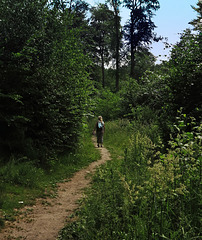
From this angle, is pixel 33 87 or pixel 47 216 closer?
pixel 47 216

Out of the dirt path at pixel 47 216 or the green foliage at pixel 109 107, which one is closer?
the dirt path at pixel 47 216

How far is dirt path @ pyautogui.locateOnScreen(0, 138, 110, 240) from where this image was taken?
450 cm

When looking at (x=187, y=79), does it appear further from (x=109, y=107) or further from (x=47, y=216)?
(x=109, y=107)

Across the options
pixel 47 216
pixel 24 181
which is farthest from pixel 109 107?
pixel 47 216

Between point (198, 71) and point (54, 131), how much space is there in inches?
222

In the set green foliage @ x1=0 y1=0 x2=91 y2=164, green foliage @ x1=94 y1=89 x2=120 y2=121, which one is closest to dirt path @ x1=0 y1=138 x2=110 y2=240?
green foliage @ x1=0 y1=0 x2=91 y2=164

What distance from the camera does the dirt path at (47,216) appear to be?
14.8ft

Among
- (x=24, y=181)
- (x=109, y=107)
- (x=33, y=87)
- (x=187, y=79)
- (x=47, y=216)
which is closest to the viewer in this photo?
(x=47, y=216)

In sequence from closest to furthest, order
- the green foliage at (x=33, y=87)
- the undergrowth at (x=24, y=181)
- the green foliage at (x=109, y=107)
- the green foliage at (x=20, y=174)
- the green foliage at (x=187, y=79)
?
the undergrowth at (x=24, y=181) → the green foliage at (x=20, y=174) → the green foliage at (x=187, y=79) → the green foliage at (x=33, y=87) → the green foliage at (x=109, y=107)

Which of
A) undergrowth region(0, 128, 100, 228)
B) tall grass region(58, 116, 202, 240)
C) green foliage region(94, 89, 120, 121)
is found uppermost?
green foliage region(94, 89, 120, 121)

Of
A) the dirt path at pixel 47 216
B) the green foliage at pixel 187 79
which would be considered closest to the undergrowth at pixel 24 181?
the dirt path at pixel 47 216

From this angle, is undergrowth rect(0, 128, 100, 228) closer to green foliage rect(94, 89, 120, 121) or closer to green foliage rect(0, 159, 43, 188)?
green foliage rect(0, 159, 43, 188)

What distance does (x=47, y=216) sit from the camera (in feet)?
17.8

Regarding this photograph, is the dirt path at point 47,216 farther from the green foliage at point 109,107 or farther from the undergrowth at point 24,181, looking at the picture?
the green foliage at point 109,107
